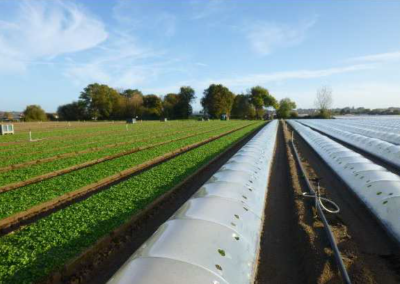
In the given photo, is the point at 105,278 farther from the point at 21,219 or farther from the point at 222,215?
the point at 21,219

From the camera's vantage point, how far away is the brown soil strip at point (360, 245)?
554 centimetres

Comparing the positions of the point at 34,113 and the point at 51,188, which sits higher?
the point at 34,113

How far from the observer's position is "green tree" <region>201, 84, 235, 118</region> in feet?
330

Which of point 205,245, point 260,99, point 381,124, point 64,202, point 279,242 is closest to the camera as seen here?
point 205,245

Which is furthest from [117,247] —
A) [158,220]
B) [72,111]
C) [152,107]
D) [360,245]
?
[72,111]

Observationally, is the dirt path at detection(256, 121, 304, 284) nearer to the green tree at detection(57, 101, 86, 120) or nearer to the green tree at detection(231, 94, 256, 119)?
the green tree at detection(57, 101, 86, 120)

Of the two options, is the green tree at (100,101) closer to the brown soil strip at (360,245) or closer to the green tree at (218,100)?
the green tree at (218,100)

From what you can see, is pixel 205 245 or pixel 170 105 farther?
pixel 170 105

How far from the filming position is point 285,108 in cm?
11562

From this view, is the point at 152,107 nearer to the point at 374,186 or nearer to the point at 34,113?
the point at 34,113

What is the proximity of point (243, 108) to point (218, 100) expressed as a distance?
17045 millimetres

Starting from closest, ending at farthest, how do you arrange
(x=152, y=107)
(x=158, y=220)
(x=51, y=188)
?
1. (x=158, y=220)
2. (x=51, y=188)
3. (x=152, y=107)

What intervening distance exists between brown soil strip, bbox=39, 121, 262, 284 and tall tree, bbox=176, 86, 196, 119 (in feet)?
300

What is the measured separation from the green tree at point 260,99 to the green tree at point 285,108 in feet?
12.6
